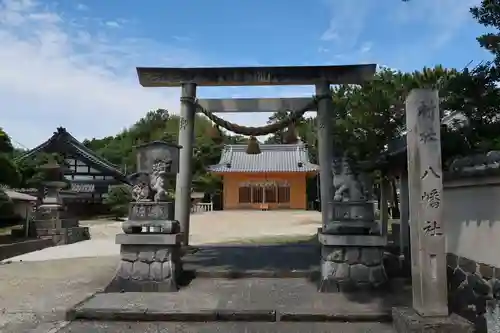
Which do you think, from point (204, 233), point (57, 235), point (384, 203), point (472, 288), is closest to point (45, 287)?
point (472, 288)

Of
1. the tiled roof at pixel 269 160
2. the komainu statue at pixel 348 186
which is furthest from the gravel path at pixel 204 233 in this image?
the tiled roof at pixel 269 160

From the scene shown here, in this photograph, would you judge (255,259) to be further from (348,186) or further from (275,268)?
(348,186)

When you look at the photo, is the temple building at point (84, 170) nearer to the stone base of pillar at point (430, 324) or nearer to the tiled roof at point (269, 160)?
the tiled roof at point (269, 160)

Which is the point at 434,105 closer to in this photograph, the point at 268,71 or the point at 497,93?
the point at 497,93

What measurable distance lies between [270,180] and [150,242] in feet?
104

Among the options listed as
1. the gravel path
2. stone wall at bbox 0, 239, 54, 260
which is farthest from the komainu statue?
stone wall at bbox 0, 239, 54, 260

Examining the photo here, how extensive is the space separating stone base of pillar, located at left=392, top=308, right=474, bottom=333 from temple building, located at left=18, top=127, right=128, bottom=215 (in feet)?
99.4

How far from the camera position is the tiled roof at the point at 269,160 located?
1491 inches

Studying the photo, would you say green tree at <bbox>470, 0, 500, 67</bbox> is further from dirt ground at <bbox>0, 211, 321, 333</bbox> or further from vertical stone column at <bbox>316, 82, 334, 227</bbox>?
dirt ground at <bbox>0, 211, 321, 333</bbox>

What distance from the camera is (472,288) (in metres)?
5.52

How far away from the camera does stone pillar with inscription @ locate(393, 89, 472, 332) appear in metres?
4.82

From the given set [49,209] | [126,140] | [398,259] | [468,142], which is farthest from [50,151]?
[468,142]

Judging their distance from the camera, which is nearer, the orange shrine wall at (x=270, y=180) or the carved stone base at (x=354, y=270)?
the carved stone base at (x=354, y=270)

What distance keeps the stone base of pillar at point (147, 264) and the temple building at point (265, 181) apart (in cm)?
3018
